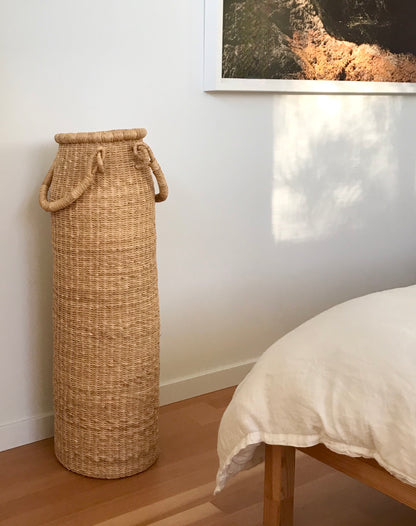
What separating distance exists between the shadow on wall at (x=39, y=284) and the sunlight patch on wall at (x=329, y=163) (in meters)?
0.93

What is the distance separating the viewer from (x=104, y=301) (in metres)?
2.06

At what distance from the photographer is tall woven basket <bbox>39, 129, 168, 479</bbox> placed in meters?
2.02

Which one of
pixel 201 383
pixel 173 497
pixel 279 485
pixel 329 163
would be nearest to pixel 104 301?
pixel 173 497

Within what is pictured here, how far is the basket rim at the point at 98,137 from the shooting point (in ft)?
6.54

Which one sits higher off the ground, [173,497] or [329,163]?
[329,163]

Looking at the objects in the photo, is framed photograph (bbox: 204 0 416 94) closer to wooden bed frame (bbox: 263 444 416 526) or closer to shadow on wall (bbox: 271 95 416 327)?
shadow on wall (bbox: 271 95 416 327)

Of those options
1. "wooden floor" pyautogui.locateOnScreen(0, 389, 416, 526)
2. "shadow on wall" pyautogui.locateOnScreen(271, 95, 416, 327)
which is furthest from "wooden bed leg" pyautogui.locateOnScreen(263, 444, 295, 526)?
"shadow on wall" pyautogui.locateOnScreen(271, 95, 416, 327)

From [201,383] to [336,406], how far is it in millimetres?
1240

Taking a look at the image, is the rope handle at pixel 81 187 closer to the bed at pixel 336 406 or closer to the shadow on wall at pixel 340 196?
the bed at pixel 336 406

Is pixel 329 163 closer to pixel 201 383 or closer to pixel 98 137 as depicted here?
pixel 201 383

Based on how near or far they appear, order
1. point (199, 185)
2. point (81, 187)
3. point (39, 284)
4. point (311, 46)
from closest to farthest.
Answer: point (81, 187) → point (39, 284) → point (199, 185) → point (311, 46)

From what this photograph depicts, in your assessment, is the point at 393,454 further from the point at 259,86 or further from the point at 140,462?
the point at 259,86

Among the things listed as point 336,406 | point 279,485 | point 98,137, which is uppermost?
point 98,137

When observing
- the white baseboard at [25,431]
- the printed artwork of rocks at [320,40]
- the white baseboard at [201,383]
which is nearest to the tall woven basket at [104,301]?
the white baseboard at [25,431]
